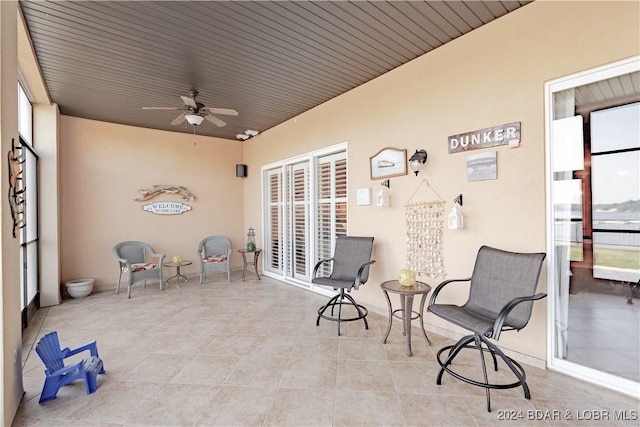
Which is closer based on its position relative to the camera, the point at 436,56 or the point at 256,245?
the point at 436,56

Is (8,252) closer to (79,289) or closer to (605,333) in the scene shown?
(79,289)

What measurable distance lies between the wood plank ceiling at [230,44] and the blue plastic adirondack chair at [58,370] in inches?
104

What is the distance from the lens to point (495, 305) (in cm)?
238

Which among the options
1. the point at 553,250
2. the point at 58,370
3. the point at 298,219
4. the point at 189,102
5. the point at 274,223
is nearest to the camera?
the point at 58,370

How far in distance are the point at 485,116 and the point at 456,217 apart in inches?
38.1

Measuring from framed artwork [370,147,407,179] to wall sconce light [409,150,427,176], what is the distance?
0.61ft

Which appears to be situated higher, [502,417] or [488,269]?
[488,269]

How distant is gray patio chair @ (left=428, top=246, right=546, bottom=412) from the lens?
205 cm

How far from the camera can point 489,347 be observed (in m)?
2.23

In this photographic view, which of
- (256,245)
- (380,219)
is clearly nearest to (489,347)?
(380,219)

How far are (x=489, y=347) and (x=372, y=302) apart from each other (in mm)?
1790

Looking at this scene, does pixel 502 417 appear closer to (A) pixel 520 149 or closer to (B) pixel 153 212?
(A) pixel 520 149

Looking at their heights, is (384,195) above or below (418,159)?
below

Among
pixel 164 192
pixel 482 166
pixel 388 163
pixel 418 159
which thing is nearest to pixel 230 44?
pixel 388 163
